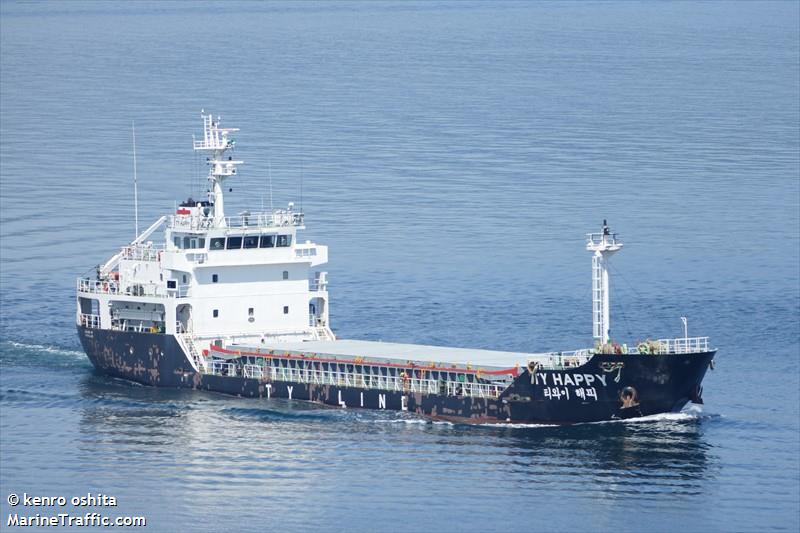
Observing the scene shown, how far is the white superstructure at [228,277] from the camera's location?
73.5m

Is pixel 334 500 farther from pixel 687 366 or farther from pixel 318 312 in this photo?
pixel 318 312

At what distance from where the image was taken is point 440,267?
9606cm

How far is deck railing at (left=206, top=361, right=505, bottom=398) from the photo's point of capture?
64062 millimetres

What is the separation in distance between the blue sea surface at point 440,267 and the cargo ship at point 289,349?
3.40 feet

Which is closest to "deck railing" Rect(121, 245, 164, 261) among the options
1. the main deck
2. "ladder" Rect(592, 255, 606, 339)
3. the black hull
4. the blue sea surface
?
the blue sea surface

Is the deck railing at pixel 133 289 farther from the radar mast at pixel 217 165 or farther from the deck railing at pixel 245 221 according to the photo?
the radar mast at pixel 217 165

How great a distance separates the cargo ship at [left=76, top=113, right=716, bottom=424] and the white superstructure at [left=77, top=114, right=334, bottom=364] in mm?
55

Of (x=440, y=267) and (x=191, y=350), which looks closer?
(x=191, y=350)

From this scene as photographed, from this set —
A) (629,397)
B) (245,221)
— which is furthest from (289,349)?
(629,397)

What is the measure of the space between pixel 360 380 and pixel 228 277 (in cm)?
928

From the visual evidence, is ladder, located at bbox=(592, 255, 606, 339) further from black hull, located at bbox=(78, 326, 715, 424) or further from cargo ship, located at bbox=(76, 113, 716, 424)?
black hull, located at bbox=(78, 326, 715, 424)

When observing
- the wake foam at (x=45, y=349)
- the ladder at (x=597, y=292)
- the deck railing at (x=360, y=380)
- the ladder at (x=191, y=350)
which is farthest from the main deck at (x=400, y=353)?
the wake foam at (x=45, y=349)

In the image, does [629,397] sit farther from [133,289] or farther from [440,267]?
[440,267]

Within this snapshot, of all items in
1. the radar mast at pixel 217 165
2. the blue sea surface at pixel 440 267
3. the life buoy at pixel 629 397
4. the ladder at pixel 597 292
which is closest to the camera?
the blue sea surface at pixel 440 267
